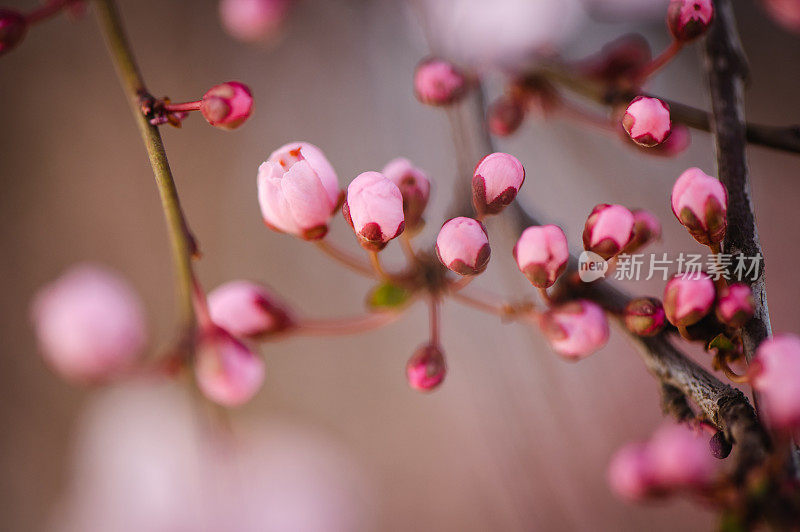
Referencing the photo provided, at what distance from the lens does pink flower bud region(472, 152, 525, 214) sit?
0.27 m

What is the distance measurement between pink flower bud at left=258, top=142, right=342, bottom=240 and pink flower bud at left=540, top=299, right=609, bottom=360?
133 millimetres

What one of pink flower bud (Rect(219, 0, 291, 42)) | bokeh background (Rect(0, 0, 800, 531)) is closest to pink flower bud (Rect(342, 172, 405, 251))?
pink flower bud (Rect(219, 0, 291, 42))

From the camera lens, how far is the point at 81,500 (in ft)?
2.89

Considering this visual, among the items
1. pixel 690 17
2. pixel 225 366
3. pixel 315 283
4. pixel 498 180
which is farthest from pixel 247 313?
pixel 315 283

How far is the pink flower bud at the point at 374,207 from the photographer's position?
0.25m

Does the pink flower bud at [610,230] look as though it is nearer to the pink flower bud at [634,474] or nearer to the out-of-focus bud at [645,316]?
the out-of-focus bud at [645,316]

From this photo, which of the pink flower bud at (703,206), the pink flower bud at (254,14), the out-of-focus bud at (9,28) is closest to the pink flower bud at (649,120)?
the pink flower bud at (703,206)

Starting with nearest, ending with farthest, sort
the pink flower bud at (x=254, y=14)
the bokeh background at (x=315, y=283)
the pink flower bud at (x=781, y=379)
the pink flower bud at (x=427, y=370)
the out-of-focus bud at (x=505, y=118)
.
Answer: the pink flower bud at (x=781, y=379) < the pink flower bud at (x=427, y=370) < the out-of-focus bud at (x=505, y=118) < the pink flower bud at (x=254, y=14) < the bokeh background at (x=315, y=283)

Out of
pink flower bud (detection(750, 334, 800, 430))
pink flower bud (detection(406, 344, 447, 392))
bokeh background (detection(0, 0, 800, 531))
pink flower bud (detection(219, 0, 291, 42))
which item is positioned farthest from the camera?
bokeh background (detection(0, 0, 800, 531))

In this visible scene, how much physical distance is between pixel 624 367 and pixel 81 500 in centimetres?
90

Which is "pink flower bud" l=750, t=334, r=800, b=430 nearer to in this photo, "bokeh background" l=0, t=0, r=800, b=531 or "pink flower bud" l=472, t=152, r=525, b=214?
"pink flower bud" l=472, t=152, r=525, b=214

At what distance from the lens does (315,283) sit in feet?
3.00

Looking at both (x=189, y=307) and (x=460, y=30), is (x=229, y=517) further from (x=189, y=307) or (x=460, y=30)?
(x=460, y=30)

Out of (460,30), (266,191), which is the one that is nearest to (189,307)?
(266,191)
